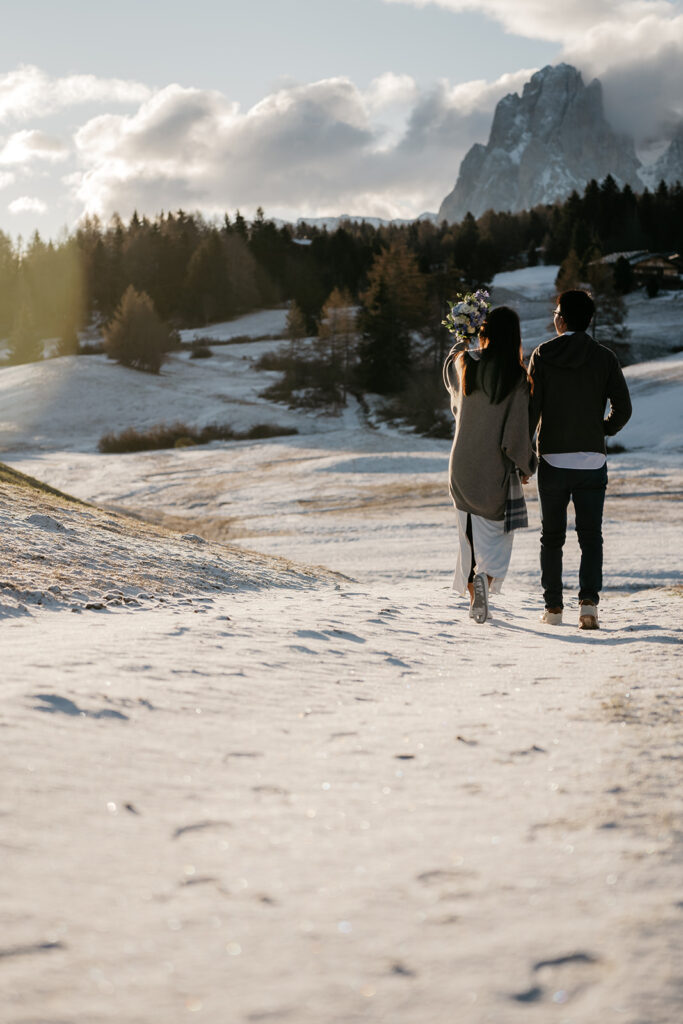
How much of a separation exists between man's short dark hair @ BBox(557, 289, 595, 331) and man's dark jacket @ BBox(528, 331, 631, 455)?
0.25 feet

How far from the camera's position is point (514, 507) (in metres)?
6.12

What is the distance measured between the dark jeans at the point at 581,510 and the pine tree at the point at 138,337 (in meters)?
49.9

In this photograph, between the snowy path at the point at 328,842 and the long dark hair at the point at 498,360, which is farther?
the long dark hair at the point at 498,360

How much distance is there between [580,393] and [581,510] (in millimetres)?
813

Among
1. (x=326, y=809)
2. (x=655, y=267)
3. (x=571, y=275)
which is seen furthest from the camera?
(x=655, y=267)

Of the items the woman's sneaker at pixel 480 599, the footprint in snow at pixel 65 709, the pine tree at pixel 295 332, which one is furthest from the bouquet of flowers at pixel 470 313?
the pine tree at pixel 295 332

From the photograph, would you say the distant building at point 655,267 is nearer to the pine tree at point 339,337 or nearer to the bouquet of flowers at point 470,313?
the pine tree at point 339,337

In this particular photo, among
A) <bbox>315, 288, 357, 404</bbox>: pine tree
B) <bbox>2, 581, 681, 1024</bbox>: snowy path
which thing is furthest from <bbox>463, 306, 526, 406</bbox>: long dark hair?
<bbox>315, 288, 357, 404</bbox>: pine tree

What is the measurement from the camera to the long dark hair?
5.82 meters

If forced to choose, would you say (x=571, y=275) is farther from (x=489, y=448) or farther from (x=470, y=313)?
(x=489, y=448)

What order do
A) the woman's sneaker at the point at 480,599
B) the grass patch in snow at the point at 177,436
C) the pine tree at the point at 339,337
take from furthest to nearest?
the pine tree at the point at 339,337, the grass patch in snow at the point at 177,436, the woman's sneaker at the point at 480,599

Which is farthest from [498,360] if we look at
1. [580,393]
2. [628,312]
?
[628,312]

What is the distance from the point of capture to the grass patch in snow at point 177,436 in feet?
114

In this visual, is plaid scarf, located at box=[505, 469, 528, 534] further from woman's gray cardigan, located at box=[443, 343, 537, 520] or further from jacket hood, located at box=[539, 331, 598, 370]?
jacket hood, located at box=[539, 331, 598, 370]
